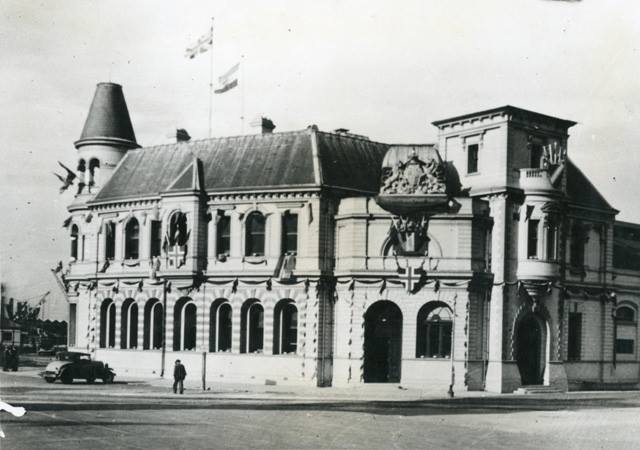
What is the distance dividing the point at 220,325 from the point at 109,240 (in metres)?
11.1

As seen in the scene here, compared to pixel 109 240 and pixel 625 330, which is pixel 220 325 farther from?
pixel 625 330

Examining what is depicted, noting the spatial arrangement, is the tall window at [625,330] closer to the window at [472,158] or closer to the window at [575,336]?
the window at [575,336]

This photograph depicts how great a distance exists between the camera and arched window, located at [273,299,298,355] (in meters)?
51.2

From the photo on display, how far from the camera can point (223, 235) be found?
5362 cm

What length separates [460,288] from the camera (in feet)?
157

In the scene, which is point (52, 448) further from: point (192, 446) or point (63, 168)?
point (63, 168)

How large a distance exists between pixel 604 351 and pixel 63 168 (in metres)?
38.0

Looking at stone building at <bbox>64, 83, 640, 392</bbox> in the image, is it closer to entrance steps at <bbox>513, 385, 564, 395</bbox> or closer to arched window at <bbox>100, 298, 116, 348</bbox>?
arched window at <bbox>100, 298, 116, 348</bbox>

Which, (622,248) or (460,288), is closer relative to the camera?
(460,288)

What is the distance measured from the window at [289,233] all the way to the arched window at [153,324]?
31.9ft

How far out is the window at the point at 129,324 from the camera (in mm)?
56938

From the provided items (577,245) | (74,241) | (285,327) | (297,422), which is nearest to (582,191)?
(577,245)

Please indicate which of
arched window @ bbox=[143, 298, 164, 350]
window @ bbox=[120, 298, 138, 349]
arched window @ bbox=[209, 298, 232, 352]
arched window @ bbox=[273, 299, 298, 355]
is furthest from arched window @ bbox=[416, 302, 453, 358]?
window @ bbox=[120, 298, 138, 349]

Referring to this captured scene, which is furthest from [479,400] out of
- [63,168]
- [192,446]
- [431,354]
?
[63,168]
